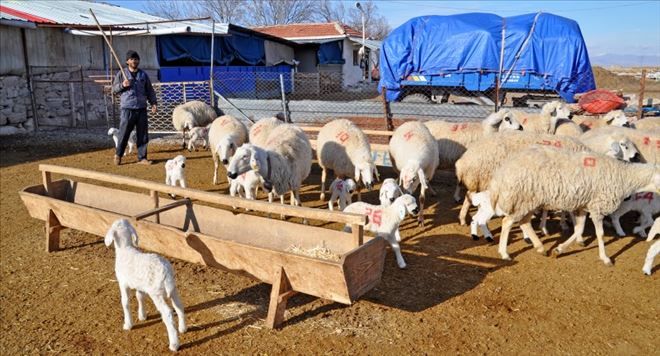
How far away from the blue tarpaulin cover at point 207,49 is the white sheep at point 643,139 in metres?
18.8

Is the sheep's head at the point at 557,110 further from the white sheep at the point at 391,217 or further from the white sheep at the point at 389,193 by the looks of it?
the white sheep at the point at 391,217

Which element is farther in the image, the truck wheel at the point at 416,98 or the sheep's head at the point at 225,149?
the truck wheel at the point at 416,98

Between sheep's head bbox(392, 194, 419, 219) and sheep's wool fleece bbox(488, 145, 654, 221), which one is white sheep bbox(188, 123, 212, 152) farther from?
sheep's wool fleece bbox(488, 145, 654, 221)

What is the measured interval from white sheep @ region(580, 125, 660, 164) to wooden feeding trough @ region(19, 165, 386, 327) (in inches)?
201

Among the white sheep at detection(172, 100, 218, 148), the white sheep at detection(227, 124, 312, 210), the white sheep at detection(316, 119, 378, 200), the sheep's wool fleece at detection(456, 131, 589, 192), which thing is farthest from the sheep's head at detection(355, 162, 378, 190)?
the white sheep at detection(172, 100, 218, 148)

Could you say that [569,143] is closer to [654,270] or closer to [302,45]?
[654,270]

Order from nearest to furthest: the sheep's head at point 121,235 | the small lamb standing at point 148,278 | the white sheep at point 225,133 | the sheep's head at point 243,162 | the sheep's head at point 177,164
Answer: the small lamb standing at point 148,278, the sheep's head at point 121,235, the sheep's head at point 243,162, the sheep's head at point 177,164, the white sheep at point 225,133

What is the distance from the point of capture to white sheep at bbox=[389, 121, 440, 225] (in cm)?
700

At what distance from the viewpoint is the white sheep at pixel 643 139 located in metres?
7.32

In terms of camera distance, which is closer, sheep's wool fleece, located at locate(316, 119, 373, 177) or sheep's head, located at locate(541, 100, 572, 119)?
sheep's wool fleece, located at locate(316, 119, 373, 177)

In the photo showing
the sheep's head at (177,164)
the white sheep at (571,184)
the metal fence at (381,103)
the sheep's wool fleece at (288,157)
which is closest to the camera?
the white sheep at (571,184)

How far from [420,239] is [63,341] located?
425 centimetres


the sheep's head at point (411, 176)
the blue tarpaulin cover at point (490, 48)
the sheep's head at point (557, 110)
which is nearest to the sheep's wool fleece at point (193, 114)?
the blue tarpaulin cover at point (490, 48)

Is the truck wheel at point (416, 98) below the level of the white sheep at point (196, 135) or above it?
above
